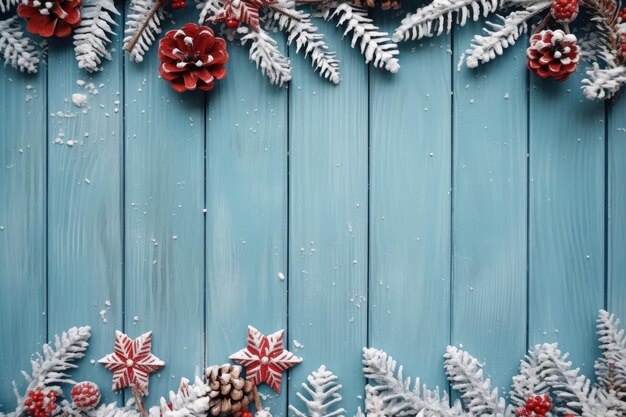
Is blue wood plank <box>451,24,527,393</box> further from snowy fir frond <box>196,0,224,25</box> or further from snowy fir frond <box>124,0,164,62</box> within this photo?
snowy fir frond <box>124,0,164,62</box>

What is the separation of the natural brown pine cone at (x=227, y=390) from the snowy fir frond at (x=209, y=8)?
60 centimetres

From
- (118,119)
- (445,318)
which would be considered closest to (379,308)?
(445,318)

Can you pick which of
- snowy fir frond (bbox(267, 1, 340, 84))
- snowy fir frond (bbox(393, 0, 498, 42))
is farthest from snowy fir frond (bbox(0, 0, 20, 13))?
snowy fir frond (bbox(393, 0, 498, 42))

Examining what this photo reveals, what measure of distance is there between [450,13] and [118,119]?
0.60m

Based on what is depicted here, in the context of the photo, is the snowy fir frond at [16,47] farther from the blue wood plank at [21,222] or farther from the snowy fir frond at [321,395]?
the snowy fir frond at [321,395]

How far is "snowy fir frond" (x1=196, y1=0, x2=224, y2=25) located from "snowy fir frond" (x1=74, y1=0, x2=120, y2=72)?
150mm

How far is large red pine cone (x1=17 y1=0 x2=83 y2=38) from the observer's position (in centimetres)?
83

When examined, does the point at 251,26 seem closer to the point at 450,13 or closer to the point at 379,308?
the point at 450,13

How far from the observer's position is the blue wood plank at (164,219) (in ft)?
2.86

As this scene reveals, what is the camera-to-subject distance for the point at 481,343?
34.3 inches

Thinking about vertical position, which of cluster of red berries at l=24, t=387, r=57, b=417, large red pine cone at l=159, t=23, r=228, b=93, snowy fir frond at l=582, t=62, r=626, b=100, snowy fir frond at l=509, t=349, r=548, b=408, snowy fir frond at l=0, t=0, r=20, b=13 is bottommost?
cluster of red berries at l=24, t=387, r=57, b=417

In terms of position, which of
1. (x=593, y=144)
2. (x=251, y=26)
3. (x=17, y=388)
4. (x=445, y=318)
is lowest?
(x=17, y=388)

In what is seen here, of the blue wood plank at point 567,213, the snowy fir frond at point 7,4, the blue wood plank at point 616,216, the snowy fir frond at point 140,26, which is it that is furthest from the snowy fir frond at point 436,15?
the snowy fir frond at point 7,4

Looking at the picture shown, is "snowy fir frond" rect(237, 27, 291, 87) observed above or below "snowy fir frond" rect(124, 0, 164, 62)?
below
